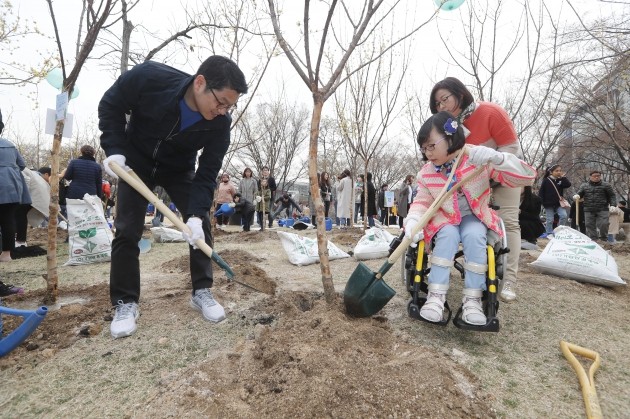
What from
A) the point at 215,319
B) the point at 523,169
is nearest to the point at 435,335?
the point at 523,169

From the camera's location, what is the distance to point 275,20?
2.24 meters

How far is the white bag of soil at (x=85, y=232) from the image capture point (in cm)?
412

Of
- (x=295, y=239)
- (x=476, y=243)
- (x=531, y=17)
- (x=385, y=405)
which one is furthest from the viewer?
(x=531, y=17)

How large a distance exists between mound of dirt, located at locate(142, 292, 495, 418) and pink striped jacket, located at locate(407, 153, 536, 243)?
2.34 feet

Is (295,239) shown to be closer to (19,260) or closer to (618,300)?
(618,300)

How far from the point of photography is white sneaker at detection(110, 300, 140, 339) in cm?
201

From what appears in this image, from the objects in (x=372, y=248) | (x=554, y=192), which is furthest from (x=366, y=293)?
(x=554, y=192)

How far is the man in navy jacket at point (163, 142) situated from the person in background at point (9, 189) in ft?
7.78

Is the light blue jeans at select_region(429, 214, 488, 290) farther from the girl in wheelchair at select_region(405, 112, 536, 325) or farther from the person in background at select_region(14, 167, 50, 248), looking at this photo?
the person in background at select_region(14, 167, 50, 248)

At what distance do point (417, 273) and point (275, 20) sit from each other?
5.57 ft

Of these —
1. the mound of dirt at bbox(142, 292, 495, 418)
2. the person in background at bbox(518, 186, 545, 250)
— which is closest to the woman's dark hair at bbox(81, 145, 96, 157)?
the mound of dirt at bbox(142, 292, 495, 418)

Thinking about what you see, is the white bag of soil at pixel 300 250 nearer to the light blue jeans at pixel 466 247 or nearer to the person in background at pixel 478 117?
the person in background at pixel 478 117

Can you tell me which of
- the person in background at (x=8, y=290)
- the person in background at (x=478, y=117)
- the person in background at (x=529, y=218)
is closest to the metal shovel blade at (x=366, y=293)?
the person in background at (x=478, y=117)

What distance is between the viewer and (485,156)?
196cm
